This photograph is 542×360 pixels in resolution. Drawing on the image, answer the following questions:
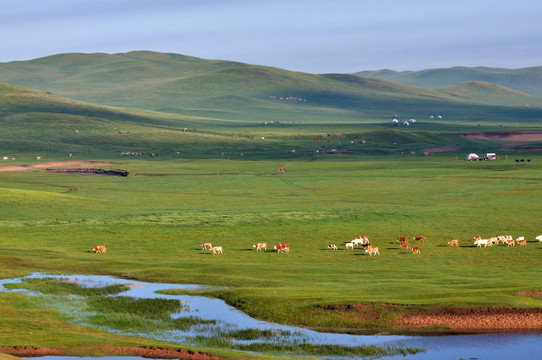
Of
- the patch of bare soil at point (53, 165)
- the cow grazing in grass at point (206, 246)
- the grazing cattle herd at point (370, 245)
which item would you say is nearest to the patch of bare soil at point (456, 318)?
the grazing cattle herd at point (370, 245)

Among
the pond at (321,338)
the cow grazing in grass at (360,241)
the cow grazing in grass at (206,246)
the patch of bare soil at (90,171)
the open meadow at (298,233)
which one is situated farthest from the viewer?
the patch of bare soil at (90,171)

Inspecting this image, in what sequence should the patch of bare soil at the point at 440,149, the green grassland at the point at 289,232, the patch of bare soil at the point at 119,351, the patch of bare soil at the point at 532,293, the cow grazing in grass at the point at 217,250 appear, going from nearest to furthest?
the patch of bare soil at the point at 119,351 < the patch of bare soil at the point at 532,293 < the green grassland at the point at 289,232 < the cow grazing in grass at the point at 217,250 < the patch of bare soil at the point at 440,149

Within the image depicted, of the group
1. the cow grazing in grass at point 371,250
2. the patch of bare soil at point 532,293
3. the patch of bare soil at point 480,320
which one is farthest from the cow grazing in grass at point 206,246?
the patch of bare soil at point 532,293

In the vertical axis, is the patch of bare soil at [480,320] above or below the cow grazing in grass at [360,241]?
below

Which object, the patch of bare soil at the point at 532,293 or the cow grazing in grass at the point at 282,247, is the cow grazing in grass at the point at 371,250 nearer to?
the cow grazing in grass at the point at 282,247

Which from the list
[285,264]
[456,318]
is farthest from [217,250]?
[456,318]

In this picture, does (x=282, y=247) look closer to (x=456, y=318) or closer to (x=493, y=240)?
(x=493, y=240)

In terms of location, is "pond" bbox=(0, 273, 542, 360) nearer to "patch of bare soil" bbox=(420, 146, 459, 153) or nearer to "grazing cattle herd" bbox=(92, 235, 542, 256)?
"grazing cattle herd" bbox=(92, 235, 542, 256)

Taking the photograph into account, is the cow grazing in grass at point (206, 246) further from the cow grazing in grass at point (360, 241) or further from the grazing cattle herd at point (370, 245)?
the cow grazing in grass at point (360, 241)

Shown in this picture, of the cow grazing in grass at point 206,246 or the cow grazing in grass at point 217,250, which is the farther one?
the cow grazing in grass at point 206,246

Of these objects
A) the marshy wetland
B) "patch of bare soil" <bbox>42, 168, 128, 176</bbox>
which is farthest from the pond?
"patch of bare soil" <bbox>42, 168, 128, 176</bbox>

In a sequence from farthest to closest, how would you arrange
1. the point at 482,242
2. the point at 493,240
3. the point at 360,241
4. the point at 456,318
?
the point at 360,241 < the point at 493,240 < the point at 482,242 < the point at 456,318

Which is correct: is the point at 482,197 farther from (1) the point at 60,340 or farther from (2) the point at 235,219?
(1) the point at 60,340

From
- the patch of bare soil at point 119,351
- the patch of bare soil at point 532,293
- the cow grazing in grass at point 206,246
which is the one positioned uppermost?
the patch of bare soil at point 532,293
